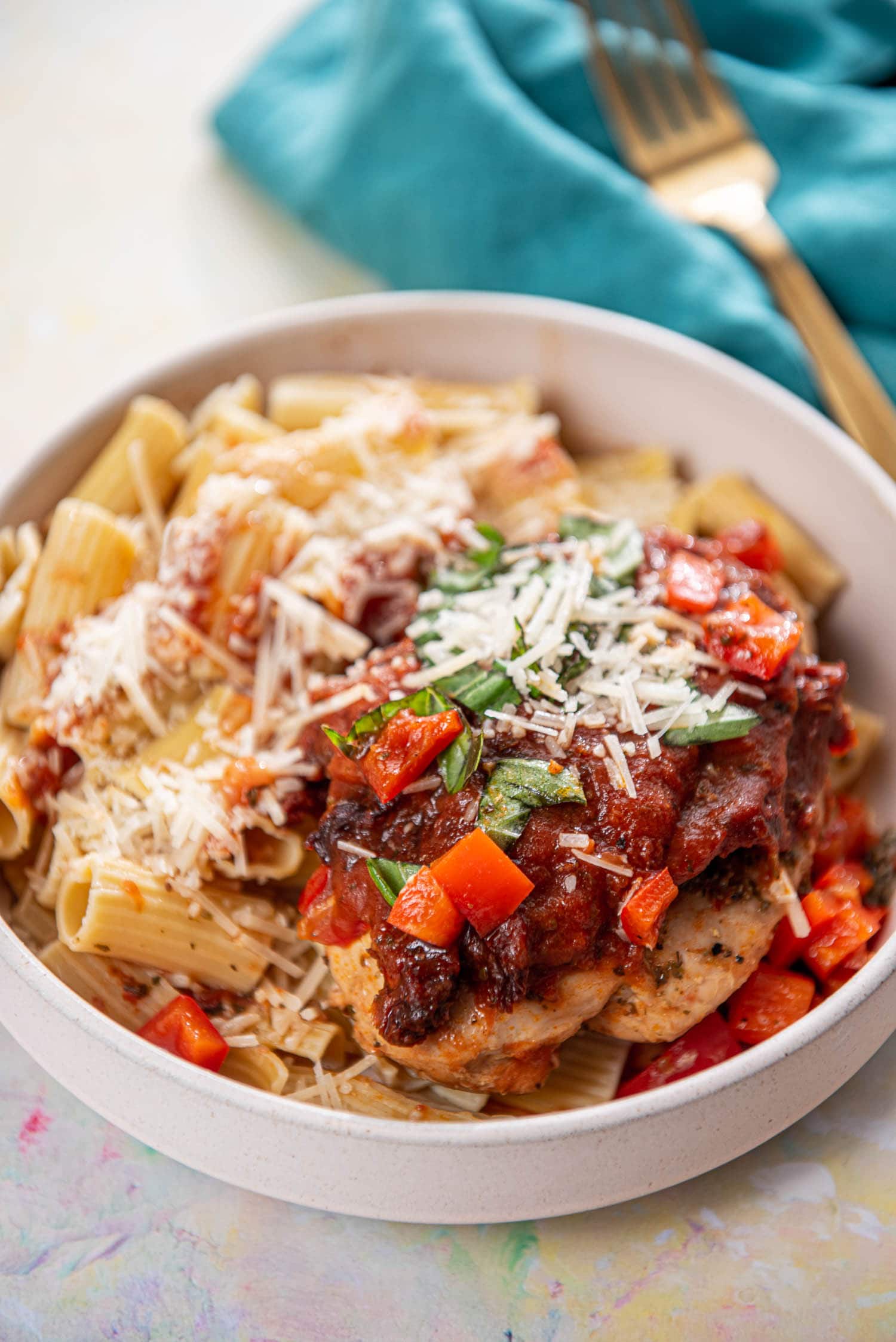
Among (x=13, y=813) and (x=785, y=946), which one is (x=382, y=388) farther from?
(x=785, y=946)

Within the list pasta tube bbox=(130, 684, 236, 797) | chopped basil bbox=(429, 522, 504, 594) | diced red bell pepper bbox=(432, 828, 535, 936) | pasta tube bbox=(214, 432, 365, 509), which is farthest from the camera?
pasta tube bbox=(214, 432, 365, 509)

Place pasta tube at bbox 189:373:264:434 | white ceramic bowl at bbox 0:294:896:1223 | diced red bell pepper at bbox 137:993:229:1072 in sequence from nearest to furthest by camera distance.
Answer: white ceramic bowl at bbox 0:294:896:1223, diced red bell pepper at bbox 137:993:229:1072, pasta tube at bbox 189:373:264:434

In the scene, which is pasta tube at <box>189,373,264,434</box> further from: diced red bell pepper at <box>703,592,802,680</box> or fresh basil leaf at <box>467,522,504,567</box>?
diced red bell pepper at <box>703,592,802,680</box>

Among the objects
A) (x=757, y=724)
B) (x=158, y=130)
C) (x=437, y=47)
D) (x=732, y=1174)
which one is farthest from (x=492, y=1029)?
(x=158, y=130)

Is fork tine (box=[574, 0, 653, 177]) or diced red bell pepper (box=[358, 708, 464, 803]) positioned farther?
fork tine (box=[574, 0, 653, 177])

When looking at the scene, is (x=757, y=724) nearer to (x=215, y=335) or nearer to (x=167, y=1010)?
(x=167, y=1010)

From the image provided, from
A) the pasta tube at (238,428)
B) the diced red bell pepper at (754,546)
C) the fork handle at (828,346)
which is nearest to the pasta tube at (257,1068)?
the pasta tube at (238,428)

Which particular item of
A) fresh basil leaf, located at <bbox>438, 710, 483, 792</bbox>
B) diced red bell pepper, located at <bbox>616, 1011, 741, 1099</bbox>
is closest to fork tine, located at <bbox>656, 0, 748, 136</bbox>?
fresh basil leaf, located at <bbox>438, 710, 483, 792</bbox>

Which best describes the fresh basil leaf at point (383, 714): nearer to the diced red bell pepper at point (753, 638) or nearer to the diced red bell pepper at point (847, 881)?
the diced red bell pepper at point (753, 638)
